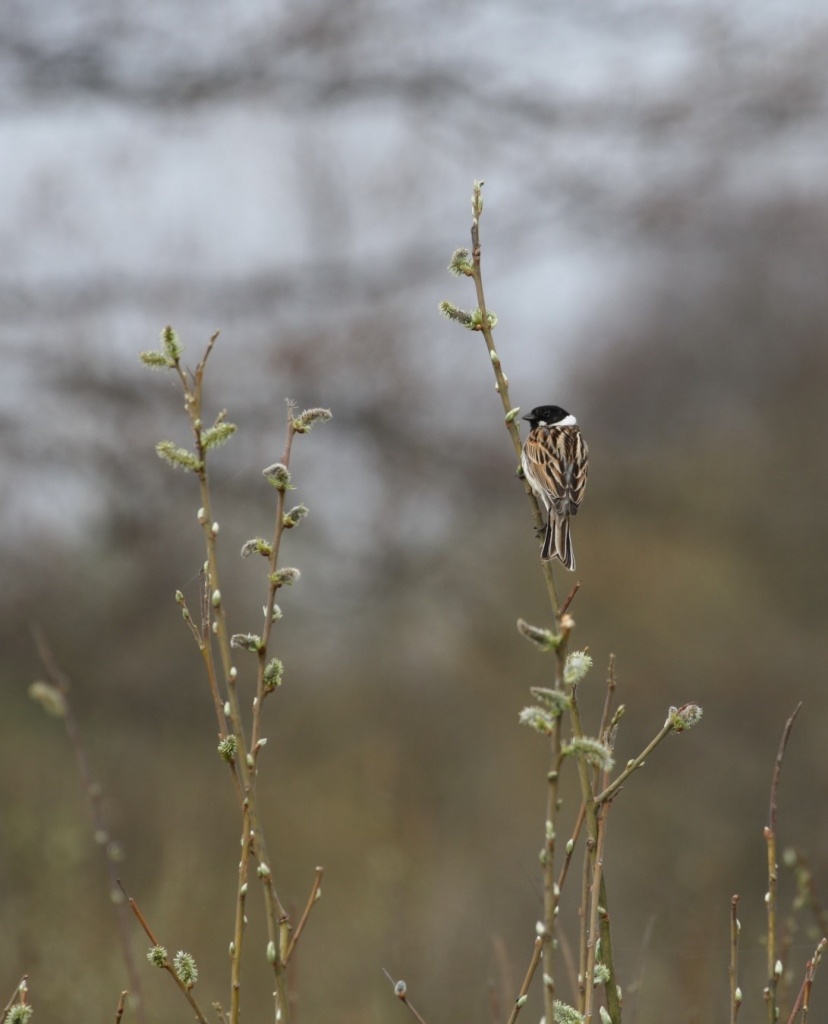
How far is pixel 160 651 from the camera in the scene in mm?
6426

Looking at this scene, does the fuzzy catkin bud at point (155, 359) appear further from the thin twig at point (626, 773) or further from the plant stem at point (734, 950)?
the plant stem at point (734, 950)

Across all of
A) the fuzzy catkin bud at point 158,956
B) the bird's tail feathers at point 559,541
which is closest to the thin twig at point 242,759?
the fuzzy catkin bud at point 158,956

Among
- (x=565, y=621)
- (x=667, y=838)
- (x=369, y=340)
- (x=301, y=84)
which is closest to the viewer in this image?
(x=565, y=621)

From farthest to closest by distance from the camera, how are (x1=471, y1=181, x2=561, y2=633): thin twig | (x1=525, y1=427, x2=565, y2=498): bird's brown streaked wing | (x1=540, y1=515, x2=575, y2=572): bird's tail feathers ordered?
(x1=525, y1=427, x2=565, y2=498): bird's brown streaked wing → (x1=540, y1=515, x2=575, y2=572): bird's tail feathers → (x1=471, y1=181, x2=561, y2=633): thin twig

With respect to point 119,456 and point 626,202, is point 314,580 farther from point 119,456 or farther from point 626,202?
point 626,202

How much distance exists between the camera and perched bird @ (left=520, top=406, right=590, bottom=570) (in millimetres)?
1865

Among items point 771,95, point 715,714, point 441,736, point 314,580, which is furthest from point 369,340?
point 771,95

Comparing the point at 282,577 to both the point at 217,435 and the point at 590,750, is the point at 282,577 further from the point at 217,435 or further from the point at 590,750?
the point at 590,750

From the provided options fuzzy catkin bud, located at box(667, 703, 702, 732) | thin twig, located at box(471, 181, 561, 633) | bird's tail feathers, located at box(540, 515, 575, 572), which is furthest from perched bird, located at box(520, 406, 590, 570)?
fuzzy catkin bud, located at box(667, 703, 702, 732)

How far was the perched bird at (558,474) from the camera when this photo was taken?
187cm

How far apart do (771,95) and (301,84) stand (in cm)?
405

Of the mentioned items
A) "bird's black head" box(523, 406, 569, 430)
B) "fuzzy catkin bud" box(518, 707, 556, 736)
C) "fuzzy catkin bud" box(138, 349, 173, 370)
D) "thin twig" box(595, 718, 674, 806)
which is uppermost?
"bird's black head" box(523, 406, 569, 430)

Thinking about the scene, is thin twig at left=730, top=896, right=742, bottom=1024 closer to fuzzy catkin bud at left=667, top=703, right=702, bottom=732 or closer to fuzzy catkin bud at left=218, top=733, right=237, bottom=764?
fuzzy catkin bud at left=667, top=703, right=702, bottom=732

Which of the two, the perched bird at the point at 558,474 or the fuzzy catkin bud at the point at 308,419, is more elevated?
the perched bird at the point at 558,474
